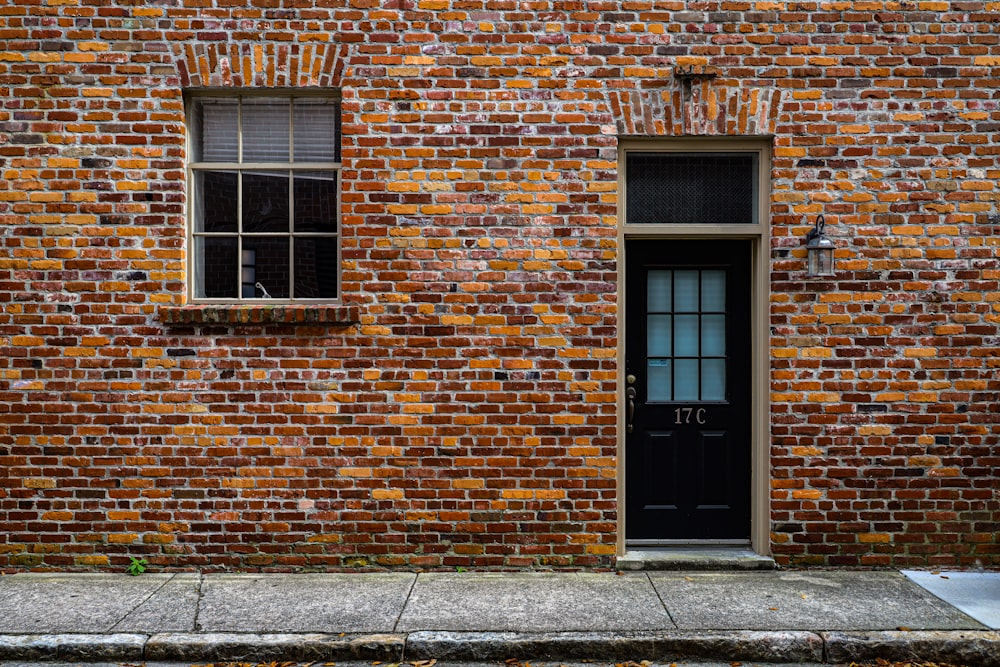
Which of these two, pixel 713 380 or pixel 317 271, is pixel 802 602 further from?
pixel 317 271

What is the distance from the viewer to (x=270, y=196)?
5.80 metres

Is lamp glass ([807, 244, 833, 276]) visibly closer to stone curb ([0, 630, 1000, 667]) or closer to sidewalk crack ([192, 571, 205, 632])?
stone curb ([0, 630, 1000, 667])

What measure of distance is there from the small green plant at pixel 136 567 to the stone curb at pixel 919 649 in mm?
4723

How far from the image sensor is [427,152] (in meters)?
5.64

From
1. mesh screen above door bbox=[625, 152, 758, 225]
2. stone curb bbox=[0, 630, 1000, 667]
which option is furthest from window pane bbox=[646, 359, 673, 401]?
→ stone curb bbox=[0, 630, 1000, 667]

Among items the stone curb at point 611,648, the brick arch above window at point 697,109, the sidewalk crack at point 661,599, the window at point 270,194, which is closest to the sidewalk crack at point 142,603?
the stone curb at point 611,648

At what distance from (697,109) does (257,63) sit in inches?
130

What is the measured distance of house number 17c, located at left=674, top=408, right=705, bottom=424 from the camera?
5.98 m

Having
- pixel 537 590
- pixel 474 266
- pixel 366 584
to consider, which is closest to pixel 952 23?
pixel 474 266

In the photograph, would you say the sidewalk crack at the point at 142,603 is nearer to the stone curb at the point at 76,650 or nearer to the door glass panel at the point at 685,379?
the stone curb at the point at 76,650

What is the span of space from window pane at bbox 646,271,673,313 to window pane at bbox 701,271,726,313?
270mm

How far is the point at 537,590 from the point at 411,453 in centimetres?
136

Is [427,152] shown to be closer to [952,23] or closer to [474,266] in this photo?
[474,266]

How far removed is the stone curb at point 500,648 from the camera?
4344 millimetres
